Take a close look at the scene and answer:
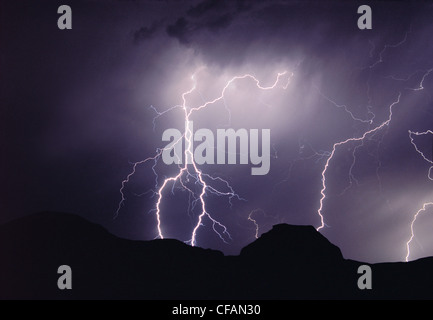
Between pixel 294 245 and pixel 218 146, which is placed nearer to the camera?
pixel 218 146

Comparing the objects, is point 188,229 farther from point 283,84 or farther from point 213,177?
point 283,84

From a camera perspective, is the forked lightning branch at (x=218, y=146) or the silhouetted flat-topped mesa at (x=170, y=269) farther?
the forked lightning branch at (x=218, y=146)

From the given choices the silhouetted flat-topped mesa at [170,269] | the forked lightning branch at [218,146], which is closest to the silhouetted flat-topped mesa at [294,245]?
the silhouetted flat-topped mesa at [170,269]

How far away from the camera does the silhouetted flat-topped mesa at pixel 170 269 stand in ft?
15.4

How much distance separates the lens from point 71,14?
16.0 ft

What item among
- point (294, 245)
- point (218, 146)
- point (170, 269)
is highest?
point (218, 146)

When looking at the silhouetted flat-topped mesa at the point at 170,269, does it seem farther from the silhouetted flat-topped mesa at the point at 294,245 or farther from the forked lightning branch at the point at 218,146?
the forked lightning branch at the point at 218,146

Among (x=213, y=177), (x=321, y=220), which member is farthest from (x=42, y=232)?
(x=321, y=220)

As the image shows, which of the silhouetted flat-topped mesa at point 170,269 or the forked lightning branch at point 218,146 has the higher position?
the forked lightning branch at point 218,146

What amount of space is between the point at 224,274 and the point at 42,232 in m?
2.47

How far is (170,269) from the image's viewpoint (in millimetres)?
4902

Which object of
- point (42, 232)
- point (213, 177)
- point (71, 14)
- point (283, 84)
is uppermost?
point (71, 14)
